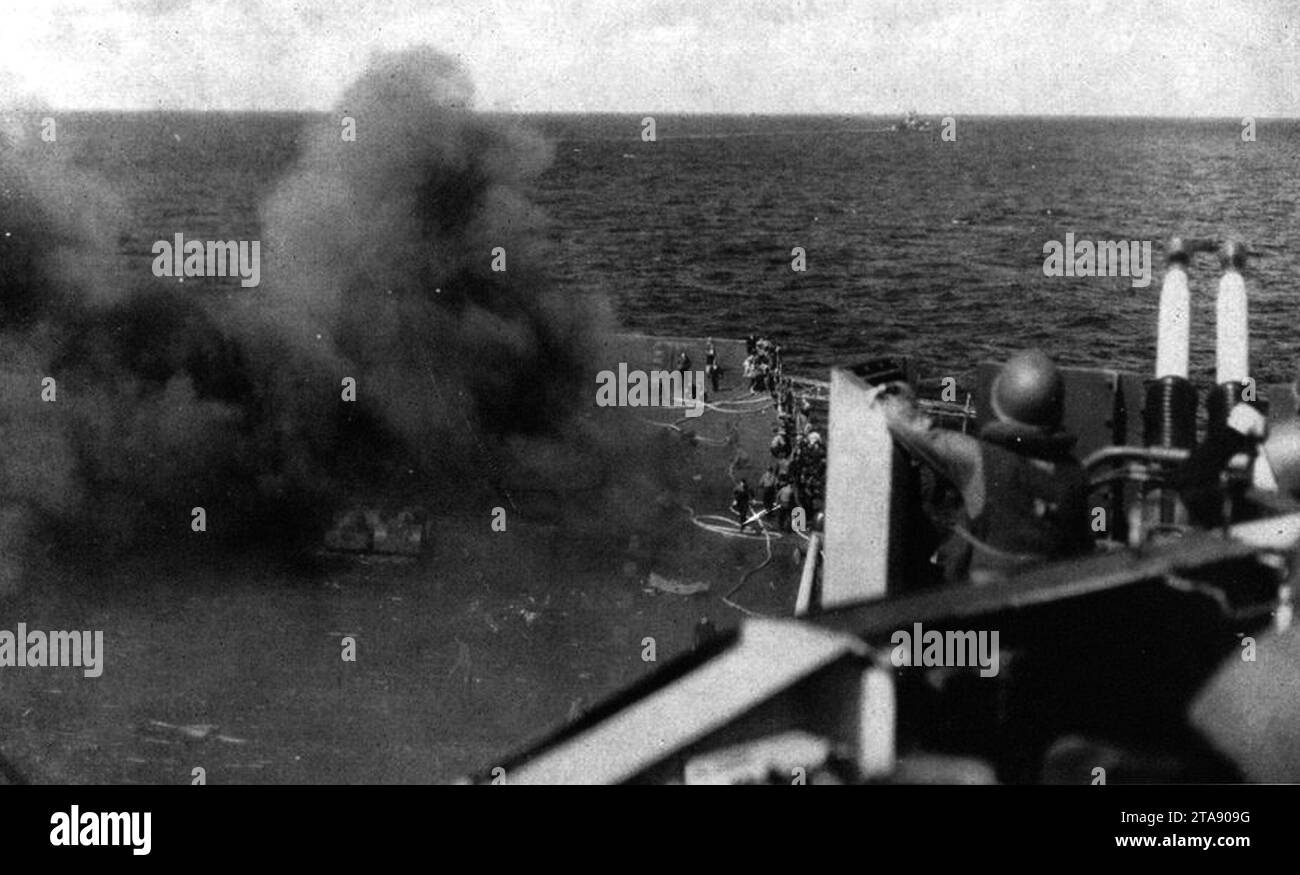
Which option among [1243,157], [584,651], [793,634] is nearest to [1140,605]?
[793,634]

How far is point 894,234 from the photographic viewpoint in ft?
154

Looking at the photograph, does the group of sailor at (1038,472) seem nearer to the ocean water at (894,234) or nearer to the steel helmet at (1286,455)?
the steel helmet at (1286,455)

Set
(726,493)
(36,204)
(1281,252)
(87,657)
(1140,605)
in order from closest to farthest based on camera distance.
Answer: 1. (1140,605)
2. (87,657)
3. (726,493)
4. (36,204)
5. (1281,252)

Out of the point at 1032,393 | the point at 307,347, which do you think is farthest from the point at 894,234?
the point at 1032,393

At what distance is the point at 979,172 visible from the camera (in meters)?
73.2

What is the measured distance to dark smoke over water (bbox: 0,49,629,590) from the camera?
14.8 m

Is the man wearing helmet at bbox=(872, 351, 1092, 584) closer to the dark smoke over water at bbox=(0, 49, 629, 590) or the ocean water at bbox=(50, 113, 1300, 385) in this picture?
the dark smoke over water at bbox=(0, 49, 629, 590)

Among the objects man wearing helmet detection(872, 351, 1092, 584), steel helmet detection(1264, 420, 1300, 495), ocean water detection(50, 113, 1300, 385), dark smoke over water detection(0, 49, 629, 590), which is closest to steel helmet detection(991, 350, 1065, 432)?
man wearing helmet detection(872, 351, 1092, 584)

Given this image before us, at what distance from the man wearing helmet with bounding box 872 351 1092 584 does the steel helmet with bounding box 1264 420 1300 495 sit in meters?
0.52

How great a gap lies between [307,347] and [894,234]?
33.3 metres

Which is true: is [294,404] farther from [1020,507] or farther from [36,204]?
[1020,507]

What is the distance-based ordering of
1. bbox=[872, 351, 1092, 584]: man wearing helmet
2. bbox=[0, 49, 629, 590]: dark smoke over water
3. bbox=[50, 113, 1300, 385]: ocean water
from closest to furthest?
bbox=[872, 351, 1092, 584]: man wearing helmet
bbox=[0, 49, 629, 590]: dark smoke over water
bbox=[50, 113, 1300, 385]: ocean water

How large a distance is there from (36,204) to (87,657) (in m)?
8.12

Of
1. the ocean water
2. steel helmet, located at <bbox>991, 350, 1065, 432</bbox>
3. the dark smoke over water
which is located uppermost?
the ocean water
